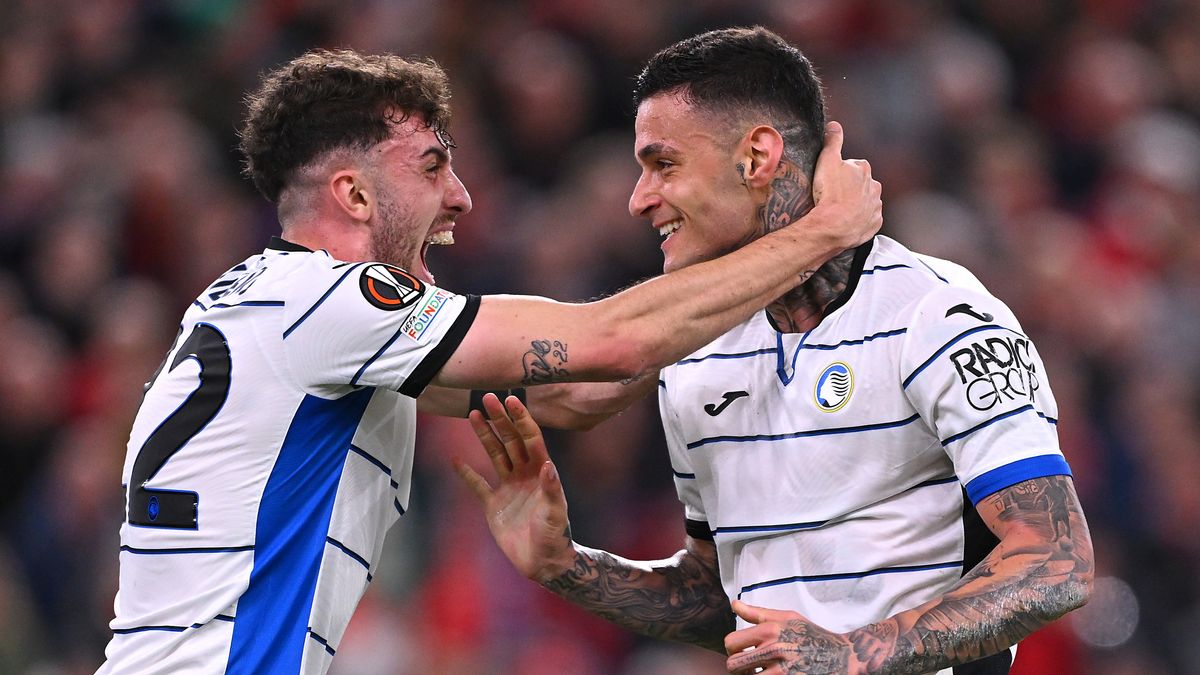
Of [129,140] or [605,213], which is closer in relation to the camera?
[605,213]

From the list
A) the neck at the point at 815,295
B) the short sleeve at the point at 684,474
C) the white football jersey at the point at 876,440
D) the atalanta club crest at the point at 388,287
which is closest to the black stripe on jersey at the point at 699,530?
the short sleeve at the point at 684,474

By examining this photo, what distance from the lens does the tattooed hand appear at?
3223 millimetres

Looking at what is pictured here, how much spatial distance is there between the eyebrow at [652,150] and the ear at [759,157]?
0.65 feet

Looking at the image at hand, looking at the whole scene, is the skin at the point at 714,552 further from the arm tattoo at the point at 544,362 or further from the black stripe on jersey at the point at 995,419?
the arm tattoo at the point at 544,362

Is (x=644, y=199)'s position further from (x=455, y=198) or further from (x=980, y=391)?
(x=980, y=391)

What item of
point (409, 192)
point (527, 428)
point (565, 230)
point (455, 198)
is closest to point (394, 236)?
point (409, 192)

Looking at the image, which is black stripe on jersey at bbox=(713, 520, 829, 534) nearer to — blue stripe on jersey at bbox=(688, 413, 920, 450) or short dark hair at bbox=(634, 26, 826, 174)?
blue stripe on jersey at bbox=(688, 413, 920, 450)

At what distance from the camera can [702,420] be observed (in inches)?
156

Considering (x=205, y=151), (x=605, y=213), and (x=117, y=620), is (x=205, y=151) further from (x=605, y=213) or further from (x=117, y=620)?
(x=117, y=620)

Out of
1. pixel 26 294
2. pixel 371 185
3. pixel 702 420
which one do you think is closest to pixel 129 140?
pixel 26 294

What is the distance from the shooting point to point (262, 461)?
368 cm

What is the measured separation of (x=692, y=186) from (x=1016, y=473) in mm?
1185

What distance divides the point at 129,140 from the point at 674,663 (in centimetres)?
436

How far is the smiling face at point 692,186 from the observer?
402cm
